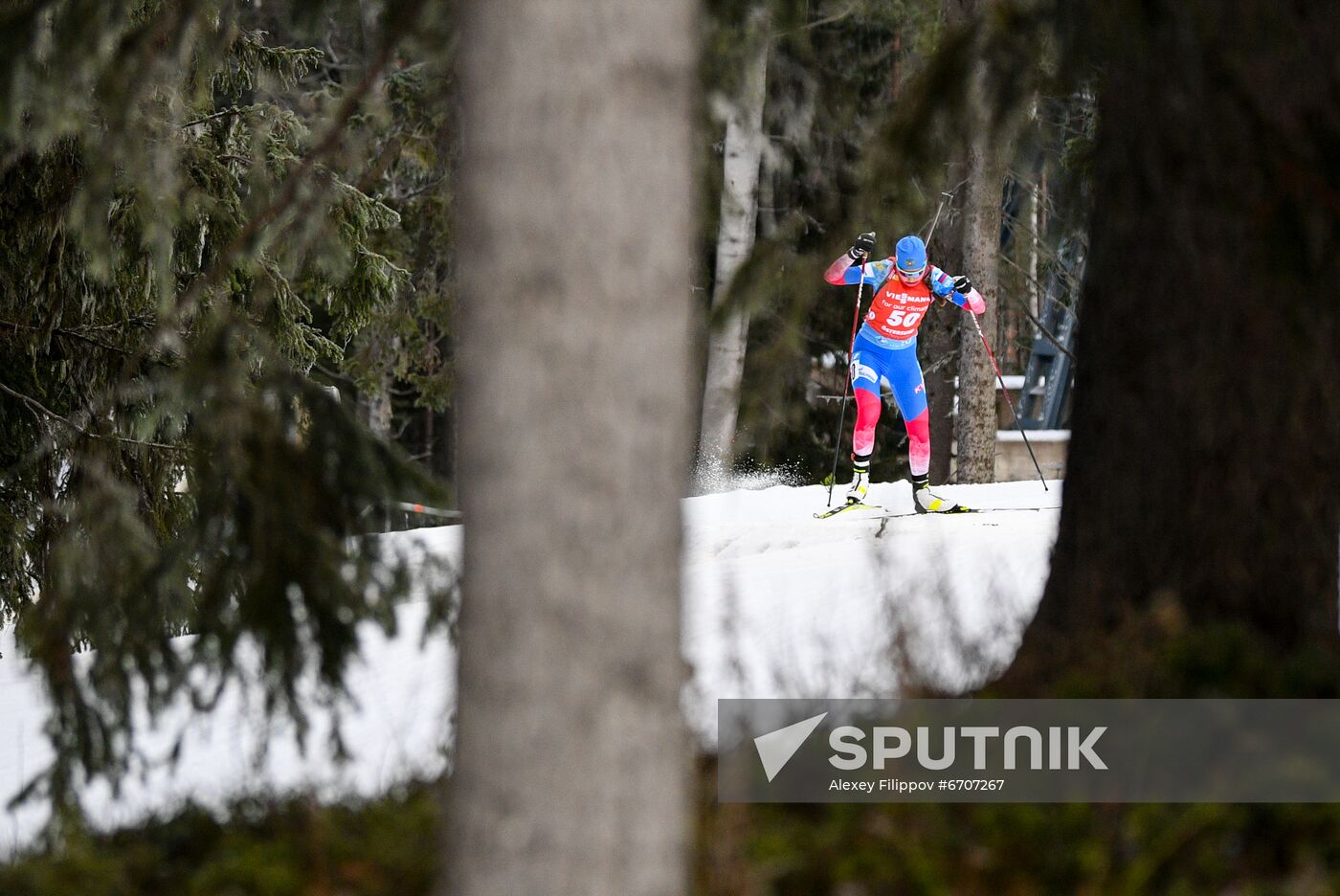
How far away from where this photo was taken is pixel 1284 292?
3.75 m

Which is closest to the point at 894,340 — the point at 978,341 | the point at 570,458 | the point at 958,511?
the point at 958,511

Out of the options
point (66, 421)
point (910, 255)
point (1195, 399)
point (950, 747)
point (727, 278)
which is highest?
point (727, 278)

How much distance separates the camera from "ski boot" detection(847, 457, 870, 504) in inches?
424

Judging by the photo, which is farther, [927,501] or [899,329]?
[927,501]

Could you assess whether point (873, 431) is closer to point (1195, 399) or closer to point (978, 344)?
point (978, 344)

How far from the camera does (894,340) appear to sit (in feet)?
33.7

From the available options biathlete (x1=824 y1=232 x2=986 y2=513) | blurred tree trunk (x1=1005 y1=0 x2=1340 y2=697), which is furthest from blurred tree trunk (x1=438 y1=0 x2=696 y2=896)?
biathlete (x1=824 y1=232 x2=986 y2=513)

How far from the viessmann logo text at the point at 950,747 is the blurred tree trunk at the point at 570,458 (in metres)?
1.33

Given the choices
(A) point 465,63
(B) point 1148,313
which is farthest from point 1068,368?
(A) point 465,63

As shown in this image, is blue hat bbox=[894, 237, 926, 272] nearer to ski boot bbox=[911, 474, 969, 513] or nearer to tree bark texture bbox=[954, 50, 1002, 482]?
ski boot bbox=[911, 474, 969, 513]

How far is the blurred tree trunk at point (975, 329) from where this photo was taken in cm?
1375

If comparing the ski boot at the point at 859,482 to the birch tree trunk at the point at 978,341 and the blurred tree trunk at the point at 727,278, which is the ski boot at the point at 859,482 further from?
the blurred tree trunk at the point at 727,278

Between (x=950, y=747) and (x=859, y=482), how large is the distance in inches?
273

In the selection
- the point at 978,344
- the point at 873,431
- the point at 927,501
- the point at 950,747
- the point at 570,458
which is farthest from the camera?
the point at 978,344
